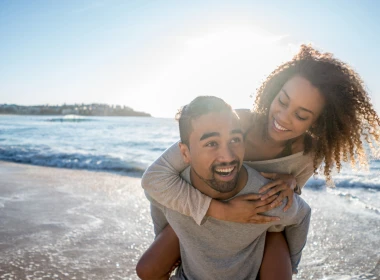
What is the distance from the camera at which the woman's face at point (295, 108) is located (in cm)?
297

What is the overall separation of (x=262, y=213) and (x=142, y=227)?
2.40 meters

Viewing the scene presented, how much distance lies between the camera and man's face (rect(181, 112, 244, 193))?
2.41m

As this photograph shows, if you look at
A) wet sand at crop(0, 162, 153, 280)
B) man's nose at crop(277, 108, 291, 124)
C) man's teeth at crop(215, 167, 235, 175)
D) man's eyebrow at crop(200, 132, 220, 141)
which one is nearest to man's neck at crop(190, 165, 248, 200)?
man's teeth at crop(215, 167, 235, 175)

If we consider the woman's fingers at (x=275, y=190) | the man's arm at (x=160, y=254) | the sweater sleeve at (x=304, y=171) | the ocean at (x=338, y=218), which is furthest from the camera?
the ocean at (x=338, y=218)

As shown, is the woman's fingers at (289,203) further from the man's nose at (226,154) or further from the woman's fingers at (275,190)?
the man's nose at (226,154)

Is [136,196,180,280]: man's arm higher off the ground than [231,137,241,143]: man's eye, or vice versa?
[231,137,241,143]: man's eye

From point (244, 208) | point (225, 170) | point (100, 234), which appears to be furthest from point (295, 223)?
point (100, 234)

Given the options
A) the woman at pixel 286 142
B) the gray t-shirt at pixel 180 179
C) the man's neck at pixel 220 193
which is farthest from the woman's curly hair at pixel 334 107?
the man's neck at pixel 220 193

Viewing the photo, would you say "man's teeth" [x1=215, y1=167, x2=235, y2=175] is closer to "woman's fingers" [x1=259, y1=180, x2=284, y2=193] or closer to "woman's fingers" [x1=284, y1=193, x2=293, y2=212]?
"woman's fingers" [x1=259, y1=180, x2=284, y2=193]

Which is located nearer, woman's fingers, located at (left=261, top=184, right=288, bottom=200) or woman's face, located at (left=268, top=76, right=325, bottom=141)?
woman's fingers, located at (left=261, top=184, right=288, bottom=200)

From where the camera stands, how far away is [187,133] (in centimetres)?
256

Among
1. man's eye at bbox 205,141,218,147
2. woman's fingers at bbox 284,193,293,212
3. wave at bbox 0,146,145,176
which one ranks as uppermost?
man's eye at bbox 205,141,218,147

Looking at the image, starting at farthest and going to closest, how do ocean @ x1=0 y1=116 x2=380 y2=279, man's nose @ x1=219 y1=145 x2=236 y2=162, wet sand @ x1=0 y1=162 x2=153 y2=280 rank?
ocean @ x1=0 y1=116 x2=380 y2=279, wet sand @ x1=0 y1=162 x2=153 y2=280, man's nose @ x1=219 y1=145 x2=236 y2=162

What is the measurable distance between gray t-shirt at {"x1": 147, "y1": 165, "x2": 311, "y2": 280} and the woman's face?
59cm
